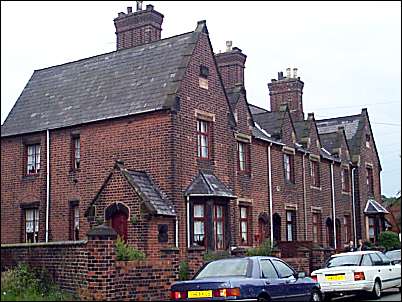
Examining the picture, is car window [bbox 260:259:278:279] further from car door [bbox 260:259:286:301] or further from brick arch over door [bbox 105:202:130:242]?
brick arch over door [bbox 105:202:130:242]

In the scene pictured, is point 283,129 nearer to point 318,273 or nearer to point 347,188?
point 347,188

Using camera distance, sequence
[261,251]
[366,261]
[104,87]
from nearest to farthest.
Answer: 1. [366,261]
2. [261,251]
3. [104,87]

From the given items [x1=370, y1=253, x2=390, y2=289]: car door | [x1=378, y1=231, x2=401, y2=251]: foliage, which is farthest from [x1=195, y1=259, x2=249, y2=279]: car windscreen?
[x1=378, y1=231, x2=401, y2=251]: foliage

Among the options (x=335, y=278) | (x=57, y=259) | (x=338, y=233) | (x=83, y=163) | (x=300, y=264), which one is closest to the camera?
(x=57, y=259)

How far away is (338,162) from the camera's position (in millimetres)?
38250

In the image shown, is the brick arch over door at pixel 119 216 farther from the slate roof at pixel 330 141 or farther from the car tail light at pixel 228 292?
the slate roof at pixel 330 141

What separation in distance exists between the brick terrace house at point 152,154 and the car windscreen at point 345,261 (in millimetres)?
4112

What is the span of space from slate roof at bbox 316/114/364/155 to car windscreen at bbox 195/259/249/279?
2857 cm

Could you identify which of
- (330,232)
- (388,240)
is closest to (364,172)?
(388,240)

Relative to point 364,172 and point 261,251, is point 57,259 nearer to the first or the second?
point 261,251

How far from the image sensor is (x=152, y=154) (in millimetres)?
23031

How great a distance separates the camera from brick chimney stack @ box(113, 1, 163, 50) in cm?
2862

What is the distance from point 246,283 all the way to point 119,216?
32.7 ft

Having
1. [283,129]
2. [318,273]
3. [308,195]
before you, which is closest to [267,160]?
[283,129]
